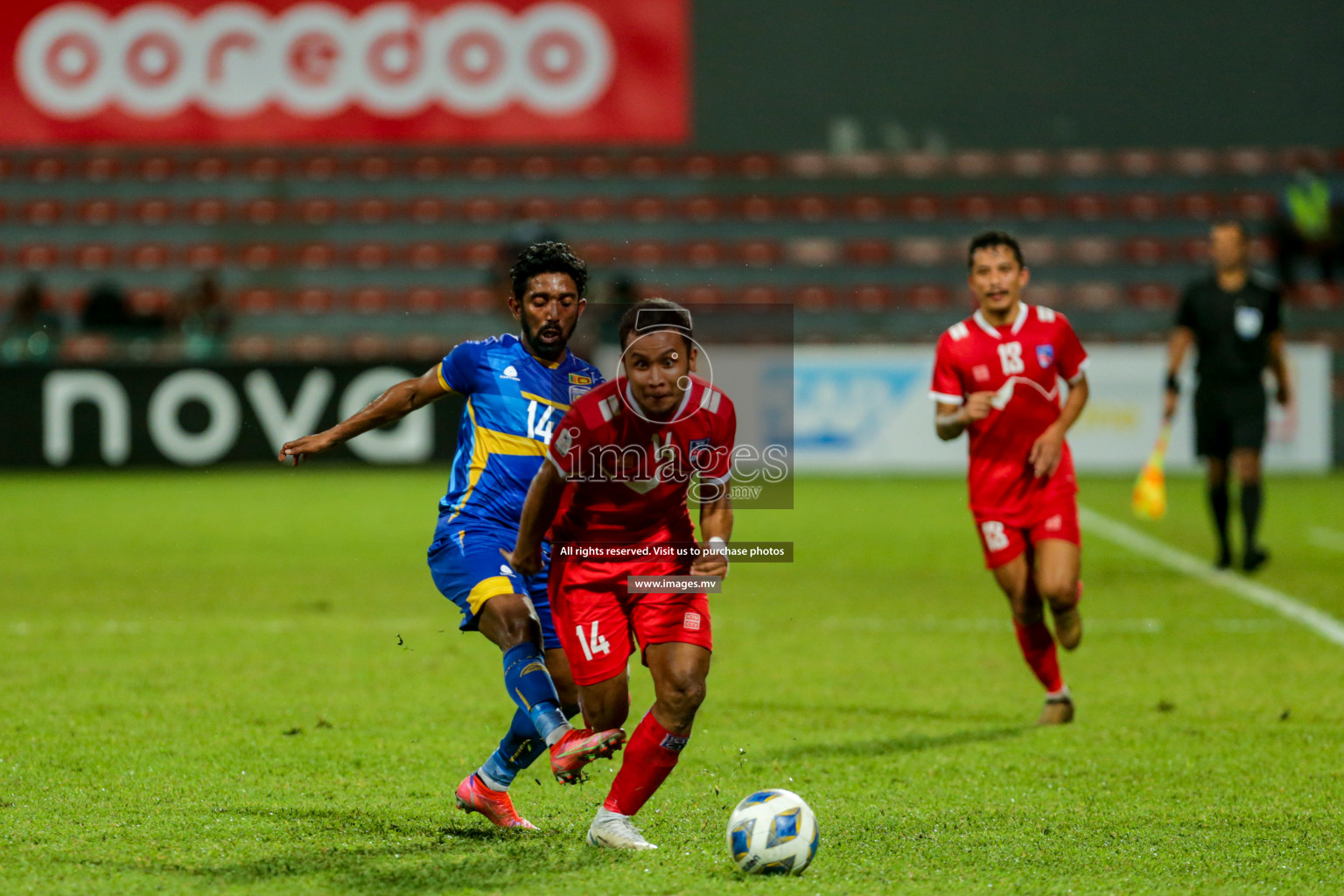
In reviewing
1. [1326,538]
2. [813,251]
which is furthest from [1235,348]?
[813,251]

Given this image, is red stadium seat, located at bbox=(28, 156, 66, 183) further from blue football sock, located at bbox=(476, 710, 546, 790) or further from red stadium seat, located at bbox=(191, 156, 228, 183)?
blue football sock, located at bbox=(476, 710, 546, 790)

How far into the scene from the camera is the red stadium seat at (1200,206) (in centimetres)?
2289

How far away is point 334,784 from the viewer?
5078 millimetres

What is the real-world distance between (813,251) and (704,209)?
64.0 inches

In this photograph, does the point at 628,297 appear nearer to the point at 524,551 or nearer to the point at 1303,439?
the point at 1303,439

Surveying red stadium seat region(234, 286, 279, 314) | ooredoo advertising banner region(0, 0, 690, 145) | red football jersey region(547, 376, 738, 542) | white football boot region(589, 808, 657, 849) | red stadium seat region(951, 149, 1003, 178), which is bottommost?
white football boot region(589, 808, 657, 849)

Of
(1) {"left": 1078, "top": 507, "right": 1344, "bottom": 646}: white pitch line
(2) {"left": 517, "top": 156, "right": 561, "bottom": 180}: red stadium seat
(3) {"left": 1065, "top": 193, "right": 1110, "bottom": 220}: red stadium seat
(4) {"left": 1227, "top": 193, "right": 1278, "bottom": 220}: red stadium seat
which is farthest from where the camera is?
(2) {"left": 517, "top": 156, "right": 561, "bottom": 180}: red stadium seat

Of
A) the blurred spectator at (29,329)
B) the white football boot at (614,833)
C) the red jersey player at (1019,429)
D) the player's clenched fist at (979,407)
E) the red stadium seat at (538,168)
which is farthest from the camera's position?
the red stadium seat at (538,168)

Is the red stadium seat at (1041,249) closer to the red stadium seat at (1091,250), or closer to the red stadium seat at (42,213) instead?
the red stadium seat at (1091,250)

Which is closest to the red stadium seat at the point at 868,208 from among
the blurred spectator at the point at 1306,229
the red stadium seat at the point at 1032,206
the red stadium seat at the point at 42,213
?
the red stadium seat at the point at 1032,206

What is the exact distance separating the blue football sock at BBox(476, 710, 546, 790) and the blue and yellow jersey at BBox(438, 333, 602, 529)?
609 mm

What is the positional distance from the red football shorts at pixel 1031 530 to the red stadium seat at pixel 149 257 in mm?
18594

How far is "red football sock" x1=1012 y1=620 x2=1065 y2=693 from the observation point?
6344 millimetres

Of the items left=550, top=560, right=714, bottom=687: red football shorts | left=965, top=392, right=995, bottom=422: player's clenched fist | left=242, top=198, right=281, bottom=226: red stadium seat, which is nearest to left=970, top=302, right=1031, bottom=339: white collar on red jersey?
left=965, top=392, right=995, bottom=422: player's clenched fist
